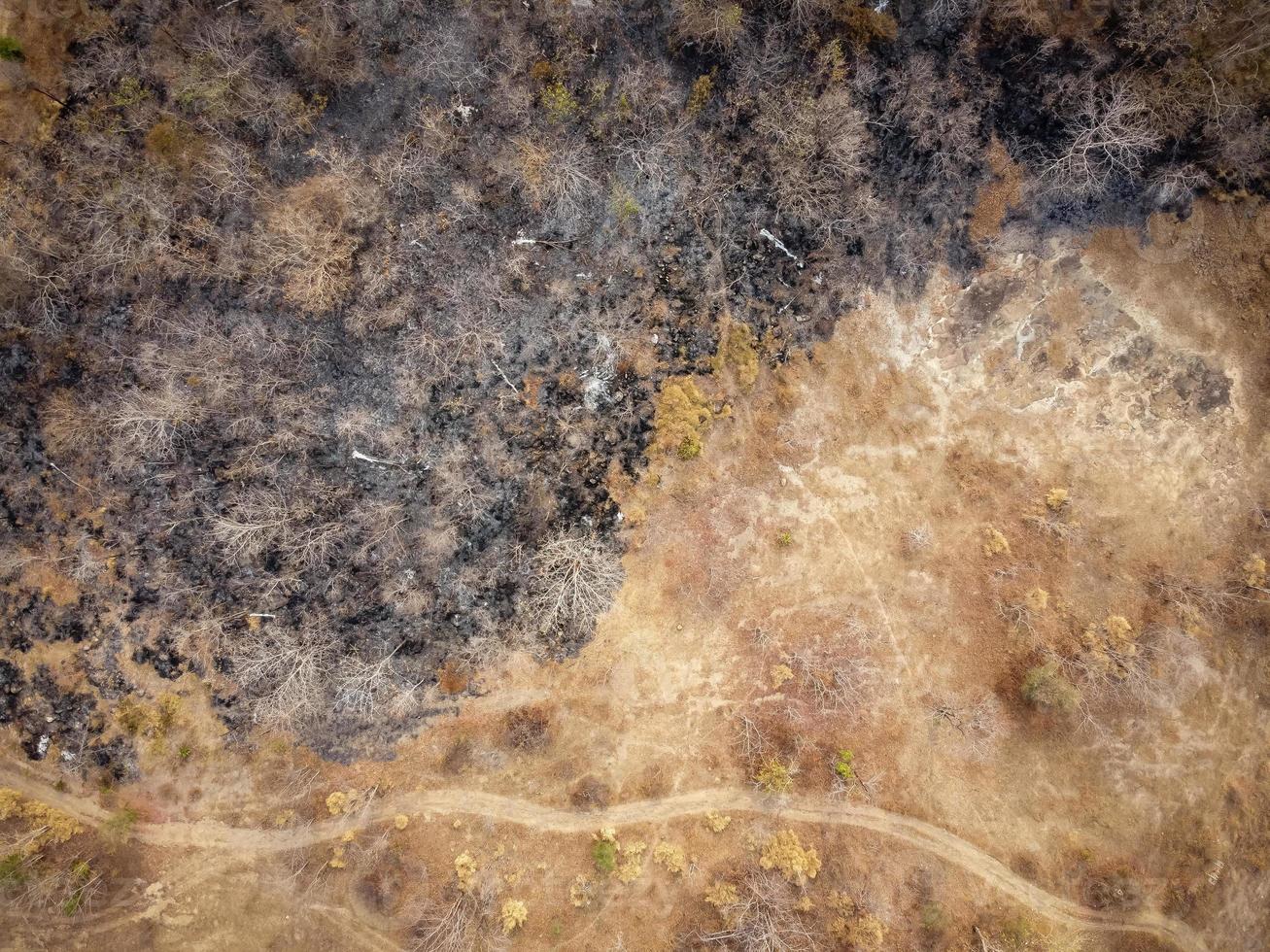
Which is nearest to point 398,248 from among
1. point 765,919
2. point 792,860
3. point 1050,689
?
point 792,860

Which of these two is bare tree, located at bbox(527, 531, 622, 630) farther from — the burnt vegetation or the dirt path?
the dirt path

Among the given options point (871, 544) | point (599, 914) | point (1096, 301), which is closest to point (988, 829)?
point (871, 544)

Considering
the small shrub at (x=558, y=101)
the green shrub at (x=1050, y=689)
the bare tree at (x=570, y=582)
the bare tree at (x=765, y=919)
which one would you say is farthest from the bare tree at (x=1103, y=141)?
the bare tree at (x=765, y=919)

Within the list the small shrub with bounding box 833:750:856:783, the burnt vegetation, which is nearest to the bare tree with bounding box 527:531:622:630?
the burnt vegetation

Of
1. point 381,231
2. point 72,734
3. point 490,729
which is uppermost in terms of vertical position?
point 381,231

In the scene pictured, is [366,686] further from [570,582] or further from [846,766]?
[846,766]

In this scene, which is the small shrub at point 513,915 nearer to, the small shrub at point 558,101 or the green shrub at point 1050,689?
the green shrub at point 1050,689

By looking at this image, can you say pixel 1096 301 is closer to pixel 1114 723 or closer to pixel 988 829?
pixel 1114 723
